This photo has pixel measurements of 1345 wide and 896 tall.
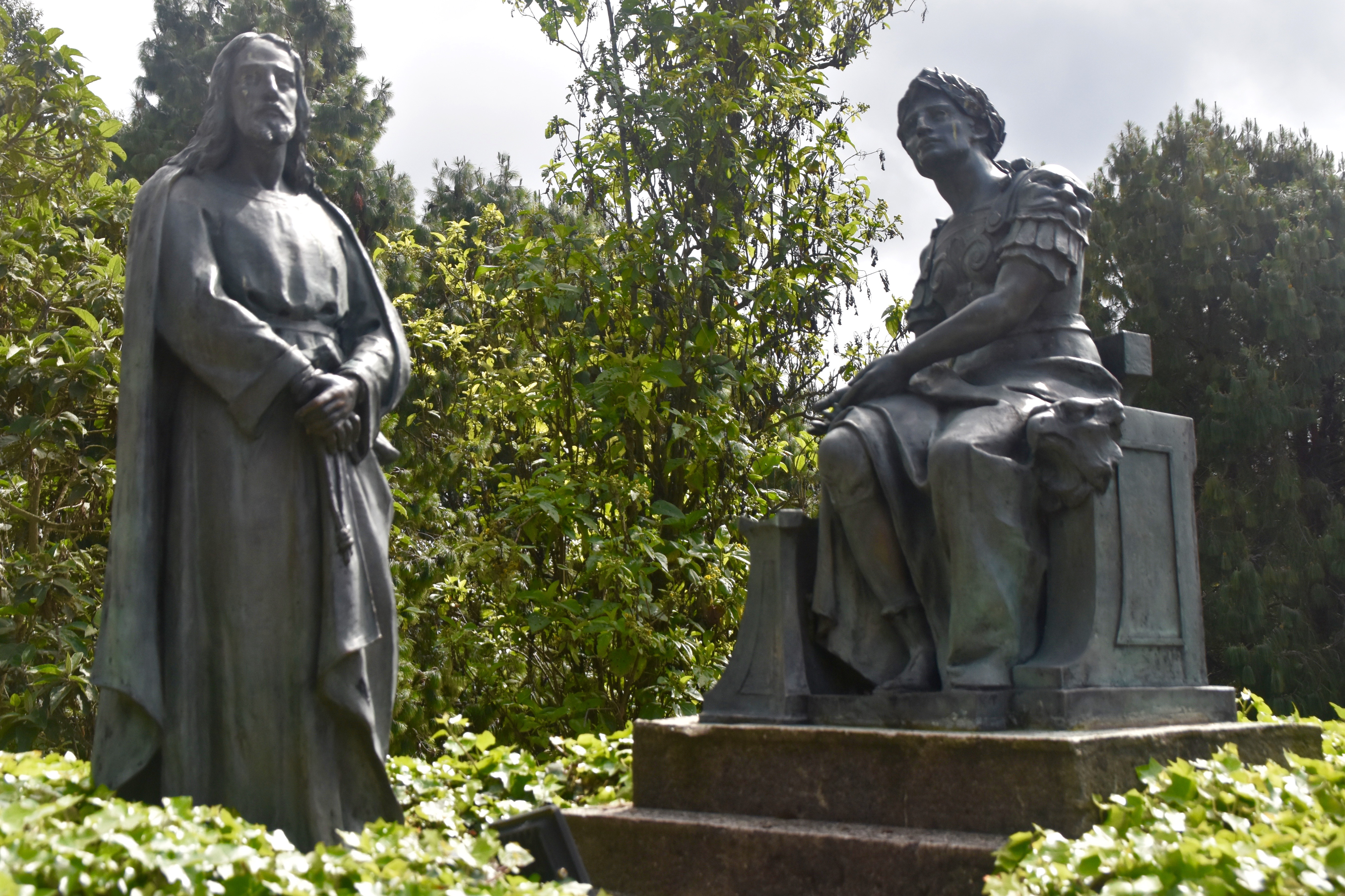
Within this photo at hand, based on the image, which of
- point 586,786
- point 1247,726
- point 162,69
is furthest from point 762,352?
point 162,69

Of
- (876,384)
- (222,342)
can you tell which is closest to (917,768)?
(876,384)

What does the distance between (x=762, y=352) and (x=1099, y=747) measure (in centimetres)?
366

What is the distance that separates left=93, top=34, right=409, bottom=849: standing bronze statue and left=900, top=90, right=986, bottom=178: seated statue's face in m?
2.32

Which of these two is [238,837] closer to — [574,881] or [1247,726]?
[574,881]

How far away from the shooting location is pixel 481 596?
673 cm

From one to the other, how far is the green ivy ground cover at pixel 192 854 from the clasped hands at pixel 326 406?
0.92 meters

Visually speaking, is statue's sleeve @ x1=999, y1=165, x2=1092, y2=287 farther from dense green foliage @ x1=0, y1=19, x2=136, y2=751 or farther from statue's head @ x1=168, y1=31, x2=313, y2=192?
dense green foliage @ x1=0, y1=19, x2=136, y2=751

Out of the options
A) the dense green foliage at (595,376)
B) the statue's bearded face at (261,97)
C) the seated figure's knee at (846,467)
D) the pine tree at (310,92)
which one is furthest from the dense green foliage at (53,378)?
the pine tree at (310,92)

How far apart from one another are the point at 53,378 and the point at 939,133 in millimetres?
3616

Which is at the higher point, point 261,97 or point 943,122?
point 943,122

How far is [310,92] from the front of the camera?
51.6 ft

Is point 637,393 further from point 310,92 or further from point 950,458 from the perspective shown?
point 310,92

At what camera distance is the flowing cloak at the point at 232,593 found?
9.80ft

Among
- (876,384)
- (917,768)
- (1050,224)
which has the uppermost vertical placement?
(1050,224)
